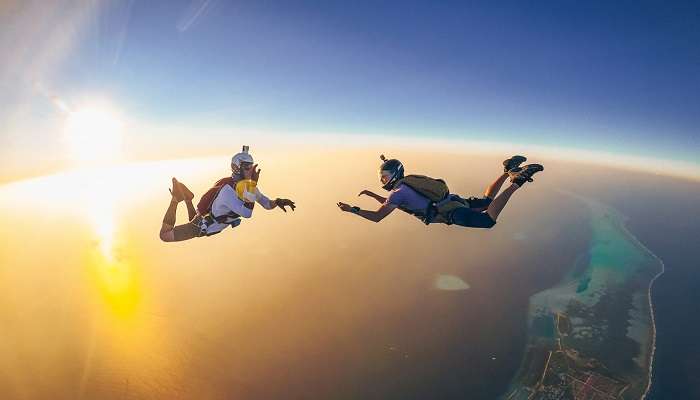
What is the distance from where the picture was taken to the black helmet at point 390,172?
6.11 meters

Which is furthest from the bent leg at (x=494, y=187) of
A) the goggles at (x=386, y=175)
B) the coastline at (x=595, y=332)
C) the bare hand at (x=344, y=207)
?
the coastline at (x=595, y=332)

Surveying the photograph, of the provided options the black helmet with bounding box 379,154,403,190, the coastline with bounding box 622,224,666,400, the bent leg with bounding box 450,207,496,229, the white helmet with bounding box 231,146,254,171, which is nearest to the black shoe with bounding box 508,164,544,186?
the bent leg with bounding box 450,207,496,229

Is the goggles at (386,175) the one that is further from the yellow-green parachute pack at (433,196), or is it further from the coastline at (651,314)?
the coastline at (651,314)

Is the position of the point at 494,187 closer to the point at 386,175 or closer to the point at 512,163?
the point at 512,163

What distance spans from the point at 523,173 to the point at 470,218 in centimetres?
143

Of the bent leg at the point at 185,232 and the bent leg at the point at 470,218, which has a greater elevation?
the bent leg at the point at 470,218

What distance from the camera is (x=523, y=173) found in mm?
6188

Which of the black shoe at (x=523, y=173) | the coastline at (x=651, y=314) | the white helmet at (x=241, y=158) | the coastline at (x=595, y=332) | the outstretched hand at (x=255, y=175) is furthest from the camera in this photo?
the coastline at (x=651, y=314)

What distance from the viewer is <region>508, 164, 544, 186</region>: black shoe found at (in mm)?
6059

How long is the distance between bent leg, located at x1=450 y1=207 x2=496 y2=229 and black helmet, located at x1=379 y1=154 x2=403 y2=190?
1403 millimetres

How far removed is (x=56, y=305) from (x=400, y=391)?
450 feet

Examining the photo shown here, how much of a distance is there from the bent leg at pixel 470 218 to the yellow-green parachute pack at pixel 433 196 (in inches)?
5.4

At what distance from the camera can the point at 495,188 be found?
6.93 metres

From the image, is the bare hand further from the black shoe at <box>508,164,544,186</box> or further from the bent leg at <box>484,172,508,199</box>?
the bent leg at <box>484,172,508,199</box>
